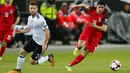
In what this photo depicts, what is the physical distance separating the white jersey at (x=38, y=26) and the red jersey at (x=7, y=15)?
5807mm

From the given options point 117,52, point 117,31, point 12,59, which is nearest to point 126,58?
point 117,52

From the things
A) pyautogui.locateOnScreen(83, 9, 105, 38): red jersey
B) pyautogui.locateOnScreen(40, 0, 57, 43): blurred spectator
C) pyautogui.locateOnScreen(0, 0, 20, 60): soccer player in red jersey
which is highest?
pyautogui.locateOnScreen(83, 9, 105, 38): red jersey

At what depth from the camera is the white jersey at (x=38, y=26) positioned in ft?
52.9

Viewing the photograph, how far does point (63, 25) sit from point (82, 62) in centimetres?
850

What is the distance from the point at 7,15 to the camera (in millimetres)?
22266

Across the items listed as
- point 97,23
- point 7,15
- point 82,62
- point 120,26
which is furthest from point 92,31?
point 120,26

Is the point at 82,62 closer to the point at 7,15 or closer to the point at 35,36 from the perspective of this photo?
the point at 7,15

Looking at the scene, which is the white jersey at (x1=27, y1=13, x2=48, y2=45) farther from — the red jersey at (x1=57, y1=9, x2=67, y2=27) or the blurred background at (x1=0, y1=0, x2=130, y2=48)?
the red jersey at (x1=57, y1=9, x2=67, y2=27)

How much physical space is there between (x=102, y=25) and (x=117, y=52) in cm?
862

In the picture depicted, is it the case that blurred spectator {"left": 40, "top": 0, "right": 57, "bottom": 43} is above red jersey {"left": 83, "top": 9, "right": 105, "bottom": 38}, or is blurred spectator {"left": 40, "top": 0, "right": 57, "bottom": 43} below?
below

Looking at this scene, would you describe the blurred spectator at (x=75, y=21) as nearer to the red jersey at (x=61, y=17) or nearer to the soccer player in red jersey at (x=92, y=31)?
the red jersey at (x=61, y=17)

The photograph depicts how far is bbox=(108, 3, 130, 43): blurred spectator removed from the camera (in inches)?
1202

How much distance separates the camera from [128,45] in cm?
2950

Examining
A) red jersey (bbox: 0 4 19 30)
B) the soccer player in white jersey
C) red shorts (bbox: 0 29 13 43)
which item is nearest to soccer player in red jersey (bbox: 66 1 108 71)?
the soccer player in white jersey
